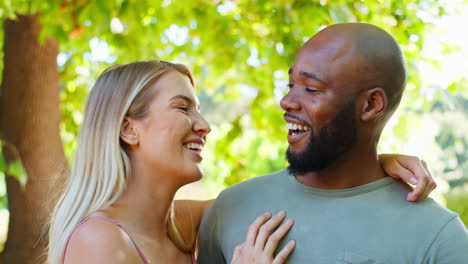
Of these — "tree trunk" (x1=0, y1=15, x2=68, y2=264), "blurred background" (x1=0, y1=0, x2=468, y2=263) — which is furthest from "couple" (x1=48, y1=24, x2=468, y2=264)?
"tree trunk" (x1=0, y1=15, x2=68, y2=264)

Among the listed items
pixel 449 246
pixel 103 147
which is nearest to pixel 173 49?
pixel 103 147

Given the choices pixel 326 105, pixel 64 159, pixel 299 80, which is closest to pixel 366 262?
pixel 326 105

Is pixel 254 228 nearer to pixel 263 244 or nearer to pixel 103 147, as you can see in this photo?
pixel 263 244

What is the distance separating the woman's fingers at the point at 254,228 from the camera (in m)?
2.11

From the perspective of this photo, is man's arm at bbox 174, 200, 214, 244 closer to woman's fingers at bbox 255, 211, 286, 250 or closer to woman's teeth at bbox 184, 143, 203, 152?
woman's teeth at bbox 184, 143, 203, 152

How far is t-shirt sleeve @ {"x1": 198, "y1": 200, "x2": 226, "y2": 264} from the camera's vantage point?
2.37m

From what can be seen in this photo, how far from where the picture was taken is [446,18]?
4289 mm

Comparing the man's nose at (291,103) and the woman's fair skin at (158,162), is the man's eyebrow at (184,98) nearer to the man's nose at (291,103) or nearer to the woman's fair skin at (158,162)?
the woman's fair skin at (158,162)

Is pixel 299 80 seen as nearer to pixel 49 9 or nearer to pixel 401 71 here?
pixel 401 71

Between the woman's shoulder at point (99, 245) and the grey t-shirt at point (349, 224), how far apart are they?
1.36 feet

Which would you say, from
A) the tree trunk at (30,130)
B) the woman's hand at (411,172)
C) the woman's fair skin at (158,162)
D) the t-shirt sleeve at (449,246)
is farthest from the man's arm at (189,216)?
the tree trunk at (30,130)

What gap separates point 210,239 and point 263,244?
0.39 m

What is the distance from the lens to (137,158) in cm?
232

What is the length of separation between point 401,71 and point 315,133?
1.33 ft
